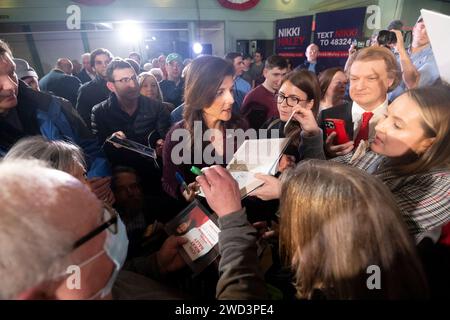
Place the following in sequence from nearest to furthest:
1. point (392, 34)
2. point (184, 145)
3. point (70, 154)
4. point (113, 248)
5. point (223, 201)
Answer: point (113, 248)
point (223, 201)
point (70, 154)
point (184, 145)
point (392, 34)

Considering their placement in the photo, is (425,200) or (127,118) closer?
(425,200)

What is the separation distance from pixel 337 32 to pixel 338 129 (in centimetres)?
400

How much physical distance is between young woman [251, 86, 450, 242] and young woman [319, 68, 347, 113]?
5.34ft

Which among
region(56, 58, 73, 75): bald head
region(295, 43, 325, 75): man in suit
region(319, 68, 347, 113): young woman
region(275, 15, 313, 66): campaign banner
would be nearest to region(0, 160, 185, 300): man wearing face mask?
region(319, 68, 347, 113): young woman

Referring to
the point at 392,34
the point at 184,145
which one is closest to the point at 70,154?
the point at 184,145

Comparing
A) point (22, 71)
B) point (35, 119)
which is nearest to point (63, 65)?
point (22, 71)

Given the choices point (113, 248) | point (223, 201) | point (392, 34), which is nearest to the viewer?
point (113, 248)

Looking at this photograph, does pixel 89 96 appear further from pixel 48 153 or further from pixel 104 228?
pixel 104 228

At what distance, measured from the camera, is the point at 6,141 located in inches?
57.1

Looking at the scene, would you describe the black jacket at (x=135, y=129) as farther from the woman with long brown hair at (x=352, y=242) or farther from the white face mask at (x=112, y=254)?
the woman with long brown hair at (x=352, y=242)

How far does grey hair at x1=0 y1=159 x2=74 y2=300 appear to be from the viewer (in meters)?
0.49

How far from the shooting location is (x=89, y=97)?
316 cm
